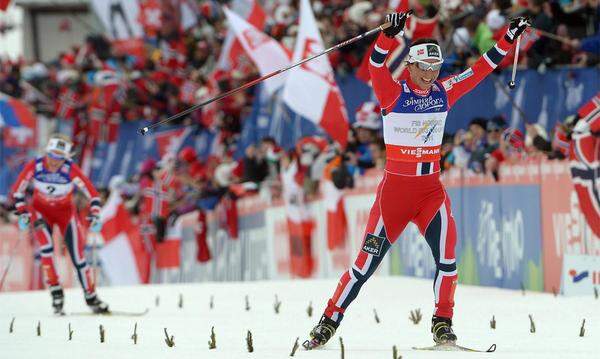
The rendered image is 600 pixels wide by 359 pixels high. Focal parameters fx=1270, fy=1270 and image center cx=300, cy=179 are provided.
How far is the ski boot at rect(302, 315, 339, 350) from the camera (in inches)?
378

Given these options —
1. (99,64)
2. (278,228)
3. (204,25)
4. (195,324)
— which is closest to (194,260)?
(278,228)

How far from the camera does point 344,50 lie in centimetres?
2053

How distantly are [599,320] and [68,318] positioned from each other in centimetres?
592

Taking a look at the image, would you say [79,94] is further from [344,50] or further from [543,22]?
[543,22]

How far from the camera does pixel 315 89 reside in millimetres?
19281

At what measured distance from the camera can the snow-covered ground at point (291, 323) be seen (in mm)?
9438

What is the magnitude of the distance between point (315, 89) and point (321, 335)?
9943mm

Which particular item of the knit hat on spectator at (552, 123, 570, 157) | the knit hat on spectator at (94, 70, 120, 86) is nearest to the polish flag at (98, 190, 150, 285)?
the knit hat on spectator at (94, 70, 120, 86)

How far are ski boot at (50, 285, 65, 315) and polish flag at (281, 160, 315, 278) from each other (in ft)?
20.6

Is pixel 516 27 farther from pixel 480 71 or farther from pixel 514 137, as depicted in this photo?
pixel 514 137

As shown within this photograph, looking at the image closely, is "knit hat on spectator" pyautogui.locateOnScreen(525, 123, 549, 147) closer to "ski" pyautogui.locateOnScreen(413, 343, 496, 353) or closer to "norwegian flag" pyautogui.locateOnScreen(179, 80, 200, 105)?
"ski" pyautogui.locateOnScreen(413, 343, 496, 353)

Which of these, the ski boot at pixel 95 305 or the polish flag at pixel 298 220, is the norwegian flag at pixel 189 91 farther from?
the ski boot at pixel 95 305

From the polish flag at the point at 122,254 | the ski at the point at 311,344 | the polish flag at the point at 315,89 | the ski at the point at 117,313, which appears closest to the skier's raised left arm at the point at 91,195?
the ski at the point at 117,313

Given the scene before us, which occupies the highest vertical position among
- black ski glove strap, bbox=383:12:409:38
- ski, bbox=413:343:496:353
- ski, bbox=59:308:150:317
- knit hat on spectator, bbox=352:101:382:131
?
knit hat on spectator, bbox=352:101:382:131
